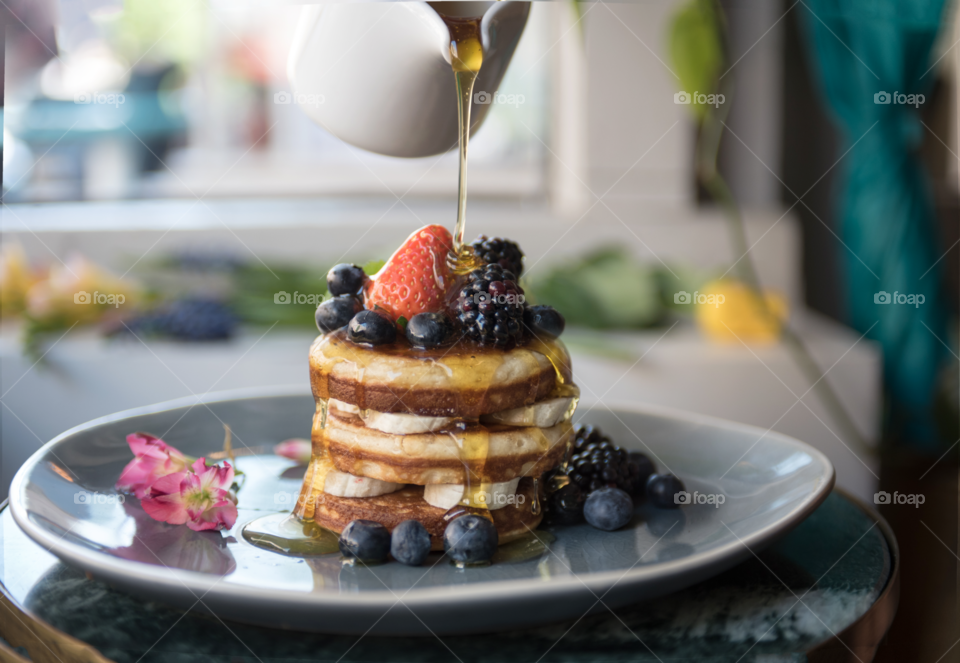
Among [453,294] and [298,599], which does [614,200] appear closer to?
[453,294]

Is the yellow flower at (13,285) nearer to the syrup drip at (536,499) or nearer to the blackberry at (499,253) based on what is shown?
the blackberry at (499,253)

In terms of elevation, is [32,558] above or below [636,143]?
below

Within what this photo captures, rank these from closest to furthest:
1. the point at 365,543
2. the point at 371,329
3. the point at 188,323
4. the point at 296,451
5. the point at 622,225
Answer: the point at 365,543 → the point at 371,329 → the point at 296,451 → the point at 188,323 → the point at 622,225

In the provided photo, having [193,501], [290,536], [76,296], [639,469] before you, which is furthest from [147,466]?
[76,296]

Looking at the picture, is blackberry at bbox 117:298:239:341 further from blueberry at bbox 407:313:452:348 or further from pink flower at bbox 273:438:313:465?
blueberry at bbox 407:313:452:348

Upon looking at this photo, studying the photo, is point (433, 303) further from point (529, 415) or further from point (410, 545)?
point (410, 545)

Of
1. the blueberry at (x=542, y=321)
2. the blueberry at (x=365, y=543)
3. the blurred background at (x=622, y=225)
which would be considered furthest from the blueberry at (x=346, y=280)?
the blurred background at (x=622, y=225)

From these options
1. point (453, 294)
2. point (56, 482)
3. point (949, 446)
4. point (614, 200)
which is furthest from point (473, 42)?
point (949, 446)
